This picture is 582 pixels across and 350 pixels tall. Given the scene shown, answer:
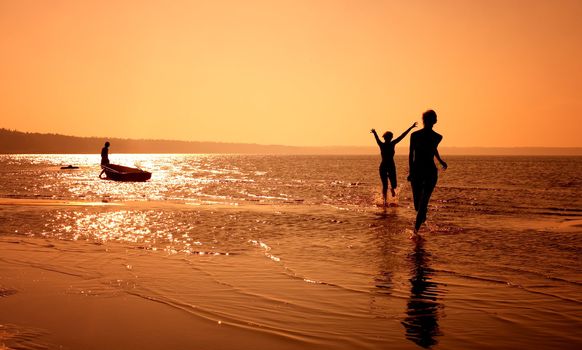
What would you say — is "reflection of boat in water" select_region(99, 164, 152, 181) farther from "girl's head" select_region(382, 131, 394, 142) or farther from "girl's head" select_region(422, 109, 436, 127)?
"girl's head" select_region(422, 109, 436, 127)

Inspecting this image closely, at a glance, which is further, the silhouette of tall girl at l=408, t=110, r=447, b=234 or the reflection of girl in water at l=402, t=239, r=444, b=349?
the silhouette of tall girl at l=408, t=110, r=447, b=234

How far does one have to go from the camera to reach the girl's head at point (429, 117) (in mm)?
10445

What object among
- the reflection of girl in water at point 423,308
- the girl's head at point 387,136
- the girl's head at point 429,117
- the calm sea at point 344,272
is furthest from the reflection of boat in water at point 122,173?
the reflection of girl in water at point 423,308

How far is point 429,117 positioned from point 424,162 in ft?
2.92

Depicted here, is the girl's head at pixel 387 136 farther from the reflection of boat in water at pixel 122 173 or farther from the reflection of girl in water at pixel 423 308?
the reflection of boat in water at pixel 122 173

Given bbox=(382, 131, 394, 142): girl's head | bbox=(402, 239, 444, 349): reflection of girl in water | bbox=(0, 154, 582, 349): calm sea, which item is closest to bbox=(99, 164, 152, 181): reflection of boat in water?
bbox=(0, 154, 582, 349): calm sea

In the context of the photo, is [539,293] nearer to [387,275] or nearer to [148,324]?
[387,275]

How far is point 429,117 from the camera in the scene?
10445 mm

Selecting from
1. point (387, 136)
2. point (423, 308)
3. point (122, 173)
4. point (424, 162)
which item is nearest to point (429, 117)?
point (424, 162)

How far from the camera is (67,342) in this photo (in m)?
4.20

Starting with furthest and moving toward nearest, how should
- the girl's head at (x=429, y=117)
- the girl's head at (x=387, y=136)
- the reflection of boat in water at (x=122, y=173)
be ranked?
the reflection of boat in water at (x=122, y=173) → the girl's head at (x=387, y=136) → the girl's head at (x=429, y=117)

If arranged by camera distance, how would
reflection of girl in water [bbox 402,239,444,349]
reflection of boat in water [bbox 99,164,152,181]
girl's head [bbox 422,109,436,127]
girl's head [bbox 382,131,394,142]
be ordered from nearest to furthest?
reflection of girl in water [bbox 402,239,444,349], girl's head [bbox 422,109,436,127], girl's head [bbox 382,131,394,142], reflection of boat in water [bbox 99,164,152,181]

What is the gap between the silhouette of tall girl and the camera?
10.5 meters

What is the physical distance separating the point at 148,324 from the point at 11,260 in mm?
4205
